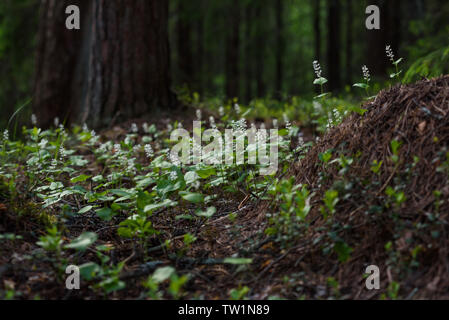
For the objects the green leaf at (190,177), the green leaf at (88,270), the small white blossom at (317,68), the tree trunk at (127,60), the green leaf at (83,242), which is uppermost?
the tree trunk at (127,60)

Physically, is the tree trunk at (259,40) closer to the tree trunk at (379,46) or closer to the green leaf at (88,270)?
the tree trunk at (379,46)

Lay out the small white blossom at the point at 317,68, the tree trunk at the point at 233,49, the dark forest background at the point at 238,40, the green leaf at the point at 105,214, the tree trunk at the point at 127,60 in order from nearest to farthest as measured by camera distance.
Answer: the green leaf at the point at 105,214
the small white blossom at the point at 317,68
the tree trunk at the point at 127,60
the dark forest background at the point at 238,40
the tree trunk at the point at 233,49

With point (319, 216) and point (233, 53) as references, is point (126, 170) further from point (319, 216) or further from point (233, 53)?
point (233, 53)

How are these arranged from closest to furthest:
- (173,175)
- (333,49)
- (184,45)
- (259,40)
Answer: (173,175), (333,49), (184,45), (259,40)

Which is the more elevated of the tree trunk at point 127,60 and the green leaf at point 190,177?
the tree trunk at point 127,60

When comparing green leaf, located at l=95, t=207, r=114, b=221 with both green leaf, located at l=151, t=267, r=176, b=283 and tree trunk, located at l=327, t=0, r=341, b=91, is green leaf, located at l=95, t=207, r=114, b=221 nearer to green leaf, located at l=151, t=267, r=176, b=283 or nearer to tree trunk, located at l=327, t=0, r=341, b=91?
green leaf, located at l=151, t=267, r=176, b=283

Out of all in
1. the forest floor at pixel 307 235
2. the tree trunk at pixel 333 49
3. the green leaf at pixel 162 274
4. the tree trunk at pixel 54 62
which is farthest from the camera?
the tree trunk at pixel 333 49

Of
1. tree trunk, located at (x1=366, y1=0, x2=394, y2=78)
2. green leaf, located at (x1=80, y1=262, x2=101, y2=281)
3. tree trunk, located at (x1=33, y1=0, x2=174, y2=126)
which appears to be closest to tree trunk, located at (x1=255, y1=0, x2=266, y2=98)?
tree trunk, located at (x1=366, y1=0, x2=394, y2=78)

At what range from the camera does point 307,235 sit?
269 cm

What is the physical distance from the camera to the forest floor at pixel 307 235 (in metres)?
2.34

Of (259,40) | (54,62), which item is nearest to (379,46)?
(54,62)

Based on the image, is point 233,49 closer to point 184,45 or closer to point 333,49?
point 184,45

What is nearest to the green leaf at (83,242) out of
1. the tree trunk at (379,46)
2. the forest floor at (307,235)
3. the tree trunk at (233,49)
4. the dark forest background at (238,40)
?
the forest floor at (307,235)
